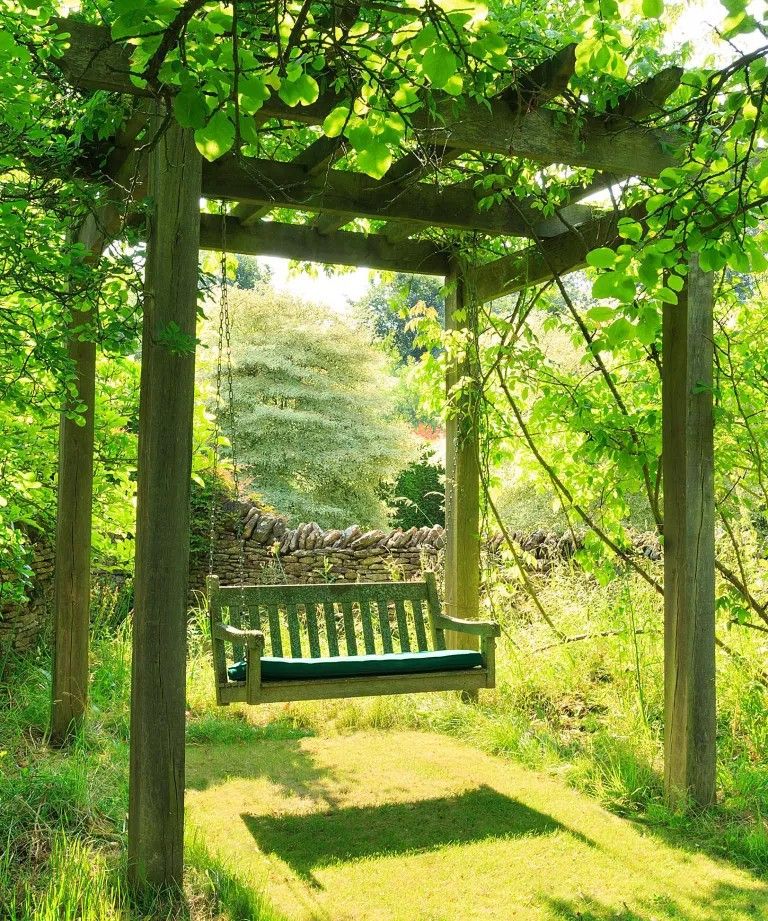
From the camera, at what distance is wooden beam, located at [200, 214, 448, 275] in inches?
208

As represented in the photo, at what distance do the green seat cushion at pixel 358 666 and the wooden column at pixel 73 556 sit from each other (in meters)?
1.04

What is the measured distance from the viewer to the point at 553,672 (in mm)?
5441

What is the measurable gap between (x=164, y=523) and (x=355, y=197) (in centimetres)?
219

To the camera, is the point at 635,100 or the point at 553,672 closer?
the point at 635,100

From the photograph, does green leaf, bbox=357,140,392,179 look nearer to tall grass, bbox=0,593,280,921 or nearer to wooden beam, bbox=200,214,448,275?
tall grass, bbox=0,593,280,921

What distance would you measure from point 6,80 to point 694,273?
2719 millimetres

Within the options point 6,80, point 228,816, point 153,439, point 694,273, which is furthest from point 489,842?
point 6,80

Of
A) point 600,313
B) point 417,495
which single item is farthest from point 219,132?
point 417,495

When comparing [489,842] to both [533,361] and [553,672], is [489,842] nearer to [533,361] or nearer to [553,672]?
[553,672]

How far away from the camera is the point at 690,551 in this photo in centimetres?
397

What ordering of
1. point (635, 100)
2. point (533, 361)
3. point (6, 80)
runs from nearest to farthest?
point (6, 80), point (635, 100), point (533, 361)

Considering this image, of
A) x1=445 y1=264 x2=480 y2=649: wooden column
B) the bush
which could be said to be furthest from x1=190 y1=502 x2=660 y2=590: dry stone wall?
the bush

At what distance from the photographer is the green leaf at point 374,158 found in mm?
1684

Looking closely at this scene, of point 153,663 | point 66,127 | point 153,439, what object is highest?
point 66,127
